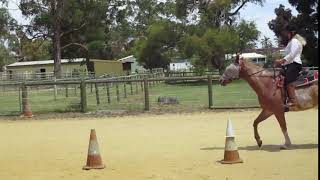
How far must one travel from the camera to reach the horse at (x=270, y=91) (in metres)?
10.2

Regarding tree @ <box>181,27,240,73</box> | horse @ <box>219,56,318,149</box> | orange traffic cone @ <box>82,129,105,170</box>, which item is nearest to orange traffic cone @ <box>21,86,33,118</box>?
horse @ <box>219,56,318,149</box>

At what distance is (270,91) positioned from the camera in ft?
33.9

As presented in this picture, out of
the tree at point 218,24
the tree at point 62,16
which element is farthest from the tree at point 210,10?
the tree at point 62,16

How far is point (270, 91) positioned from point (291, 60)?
0.77 metres

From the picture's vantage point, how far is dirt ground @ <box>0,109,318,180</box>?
26.6 ft

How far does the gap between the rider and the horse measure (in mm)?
125

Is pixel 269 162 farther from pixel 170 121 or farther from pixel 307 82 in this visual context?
pixel 170 121

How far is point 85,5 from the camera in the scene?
2304 inches

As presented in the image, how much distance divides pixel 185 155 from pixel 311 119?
6344 mm

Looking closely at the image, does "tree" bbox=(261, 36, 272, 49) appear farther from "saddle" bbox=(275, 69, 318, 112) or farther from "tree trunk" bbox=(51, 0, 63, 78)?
"saddle" bbox=(275, 69, 318, 112)

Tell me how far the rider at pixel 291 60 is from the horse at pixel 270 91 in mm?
125

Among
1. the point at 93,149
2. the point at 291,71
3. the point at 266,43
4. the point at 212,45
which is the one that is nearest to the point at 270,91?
the point at 291,71

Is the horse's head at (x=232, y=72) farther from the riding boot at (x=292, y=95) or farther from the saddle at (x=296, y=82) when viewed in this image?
the riding boot at (x=292, y=95)

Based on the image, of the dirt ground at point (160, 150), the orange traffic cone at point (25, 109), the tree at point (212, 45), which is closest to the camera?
the dirt ground at point (160, 150)
